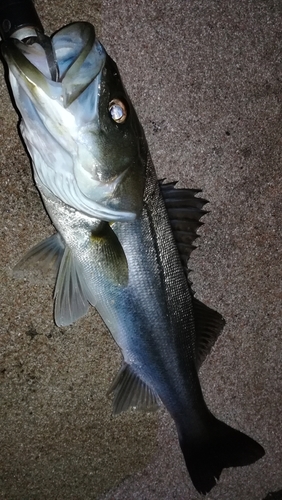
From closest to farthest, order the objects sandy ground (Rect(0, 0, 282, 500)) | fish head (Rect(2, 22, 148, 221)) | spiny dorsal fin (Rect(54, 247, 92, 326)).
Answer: fish head (Rect(2, 22, 148, 221))
spiny dorsal fin (Rect(54, 247, 92, 326))
sandy ground (Rect(0, 0, 282, 500))

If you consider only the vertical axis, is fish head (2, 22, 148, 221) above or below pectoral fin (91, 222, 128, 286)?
above

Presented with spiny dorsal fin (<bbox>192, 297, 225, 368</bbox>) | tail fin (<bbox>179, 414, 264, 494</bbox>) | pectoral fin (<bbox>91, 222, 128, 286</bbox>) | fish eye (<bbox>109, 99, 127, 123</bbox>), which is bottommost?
tail fin (<bbox>179, 414, 264, 494</bbox>)

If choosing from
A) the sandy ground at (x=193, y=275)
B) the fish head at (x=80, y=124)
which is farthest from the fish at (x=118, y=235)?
the sandy ground at (x=193, y=275)

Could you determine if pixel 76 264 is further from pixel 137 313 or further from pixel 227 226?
pixel 227 226

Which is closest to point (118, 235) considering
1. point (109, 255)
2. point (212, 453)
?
point (109, 255)

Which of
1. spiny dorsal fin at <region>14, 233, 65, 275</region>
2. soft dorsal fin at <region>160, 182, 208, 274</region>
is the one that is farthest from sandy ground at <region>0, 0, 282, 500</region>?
soft dorsal fin at <region>160, 182, 208, 274</region>

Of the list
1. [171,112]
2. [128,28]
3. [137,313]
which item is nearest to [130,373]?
[137,313]

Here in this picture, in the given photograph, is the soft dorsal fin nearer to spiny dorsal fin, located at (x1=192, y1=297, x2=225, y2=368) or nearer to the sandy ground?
spiny dorsal fin, located at (x1=192, y1=297, x2=225, y2=368)

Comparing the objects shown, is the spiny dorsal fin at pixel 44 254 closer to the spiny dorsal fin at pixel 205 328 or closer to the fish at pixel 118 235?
the fish at pixel 118 235
